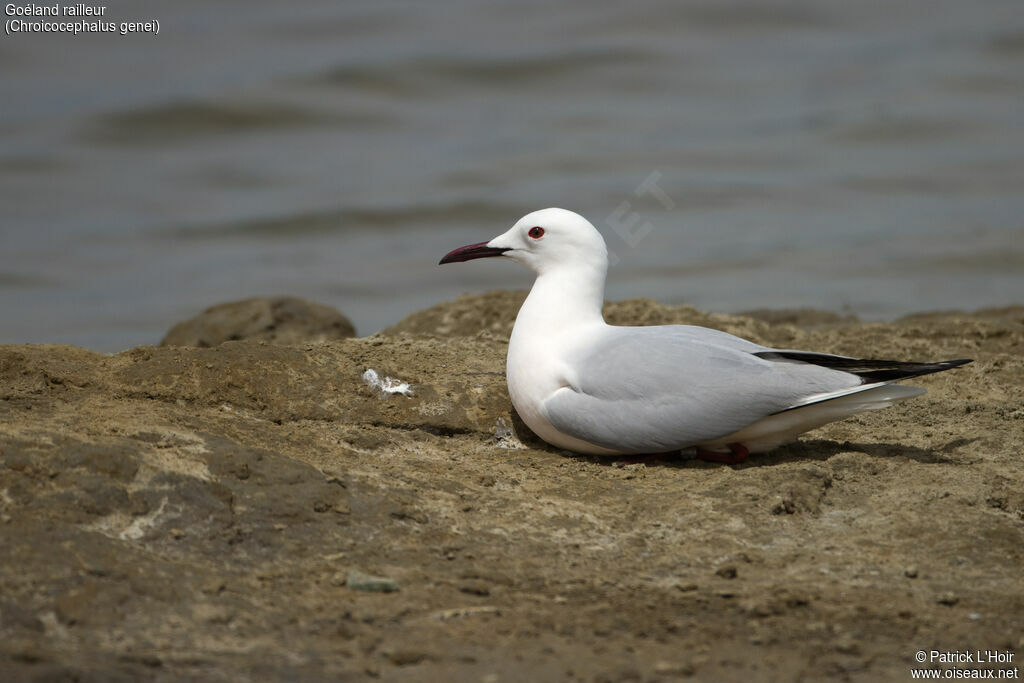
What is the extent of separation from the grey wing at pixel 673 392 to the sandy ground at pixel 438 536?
0.60ft

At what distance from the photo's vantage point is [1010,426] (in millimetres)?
5410

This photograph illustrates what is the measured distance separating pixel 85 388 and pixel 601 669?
2.92 m

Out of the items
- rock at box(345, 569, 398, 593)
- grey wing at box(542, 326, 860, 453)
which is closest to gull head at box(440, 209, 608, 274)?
grey wing at box(542, 326, 860, 453)

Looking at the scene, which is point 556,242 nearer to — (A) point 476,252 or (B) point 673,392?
(A) point 476,252

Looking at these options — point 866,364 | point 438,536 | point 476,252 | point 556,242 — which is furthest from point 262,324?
point 866,364

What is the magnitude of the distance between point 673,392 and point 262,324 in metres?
4.33

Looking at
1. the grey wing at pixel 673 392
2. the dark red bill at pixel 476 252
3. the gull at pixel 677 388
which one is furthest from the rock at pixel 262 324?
the grey wing at pixel 673 392

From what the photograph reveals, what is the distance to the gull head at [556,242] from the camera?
5.57m

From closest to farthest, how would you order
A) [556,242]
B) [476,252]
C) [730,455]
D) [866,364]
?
[866,364] < [730,455] < [556,242] < [476,252]

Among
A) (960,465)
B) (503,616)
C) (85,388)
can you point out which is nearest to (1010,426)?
(960,465)

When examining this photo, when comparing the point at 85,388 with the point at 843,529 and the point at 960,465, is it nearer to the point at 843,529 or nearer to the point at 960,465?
the point at 843,529

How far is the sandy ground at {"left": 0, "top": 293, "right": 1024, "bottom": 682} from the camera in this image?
3291mm

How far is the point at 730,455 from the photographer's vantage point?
201 inches

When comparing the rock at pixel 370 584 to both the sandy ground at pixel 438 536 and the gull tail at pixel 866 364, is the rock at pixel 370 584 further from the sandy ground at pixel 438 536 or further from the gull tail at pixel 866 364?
the gull tail at pixel 866 364
